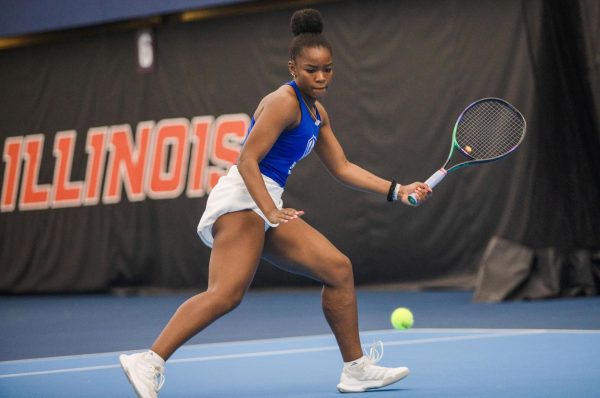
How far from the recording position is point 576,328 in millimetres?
6598

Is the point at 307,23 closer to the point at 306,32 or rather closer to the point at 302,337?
the point at 306,32

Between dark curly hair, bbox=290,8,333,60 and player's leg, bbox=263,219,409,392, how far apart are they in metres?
0.71

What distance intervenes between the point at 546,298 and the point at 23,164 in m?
6.71

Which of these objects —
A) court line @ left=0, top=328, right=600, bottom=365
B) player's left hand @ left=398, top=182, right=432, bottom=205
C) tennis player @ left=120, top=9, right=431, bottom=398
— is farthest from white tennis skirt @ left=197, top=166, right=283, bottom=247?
court line @ left=0, top=328, right=600, bottom=365

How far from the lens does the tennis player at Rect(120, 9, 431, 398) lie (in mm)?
4086

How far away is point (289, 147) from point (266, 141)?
0.24 m

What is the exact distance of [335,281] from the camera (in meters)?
4.37

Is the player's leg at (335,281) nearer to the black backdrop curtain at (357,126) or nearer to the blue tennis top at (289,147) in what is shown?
the blue tennis top at (289,147)

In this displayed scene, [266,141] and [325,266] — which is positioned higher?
[266,141]

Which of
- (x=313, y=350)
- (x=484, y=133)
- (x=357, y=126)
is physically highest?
(x=357, y=126)

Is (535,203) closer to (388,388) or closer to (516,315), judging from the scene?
(516,315)

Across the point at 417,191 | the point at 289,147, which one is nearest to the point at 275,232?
the point at 289,147

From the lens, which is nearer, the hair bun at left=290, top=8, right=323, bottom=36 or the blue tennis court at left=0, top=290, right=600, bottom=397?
the hair bun at left=290, top=8, right=323, bottom=36

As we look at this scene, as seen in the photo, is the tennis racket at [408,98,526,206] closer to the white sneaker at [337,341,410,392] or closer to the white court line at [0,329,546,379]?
the white sneaker at [337,341,410,392]
